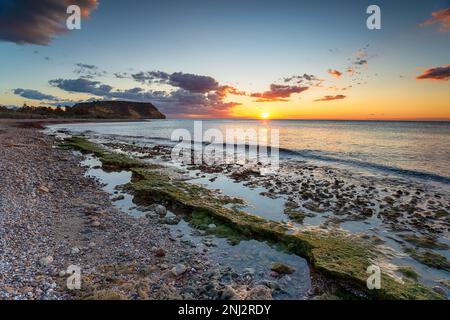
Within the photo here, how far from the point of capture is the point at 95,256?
7277 mm

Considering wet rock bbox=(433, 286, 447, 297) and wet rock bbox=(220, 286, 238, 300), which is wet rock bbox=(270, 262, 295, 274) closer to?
wet rock bbox=(220, 286, 238, 300)

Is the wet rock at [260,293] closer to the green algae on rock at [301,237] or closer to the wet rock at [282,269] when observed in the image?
the wet rock at [282,269]

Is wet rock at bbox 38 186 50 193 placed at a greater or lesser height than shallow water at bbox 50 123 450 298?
greater

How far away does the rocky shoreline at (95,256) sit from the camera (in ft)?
18.8

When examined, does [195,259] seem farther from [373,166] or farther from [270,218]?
[373,166]

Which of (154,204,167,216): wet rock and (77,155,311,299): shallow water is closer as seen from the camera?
(77,155,311,299): shallow water

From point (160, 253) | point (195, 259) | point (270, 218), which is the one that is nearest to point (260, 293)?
point (195, 259)

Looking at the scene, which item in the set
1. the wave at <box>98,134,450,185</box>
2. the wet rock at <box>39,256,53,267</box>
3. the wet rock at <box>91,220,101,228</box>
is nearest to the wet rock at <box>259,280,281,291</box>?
the wet rock at <box>39,256,53,267</box>

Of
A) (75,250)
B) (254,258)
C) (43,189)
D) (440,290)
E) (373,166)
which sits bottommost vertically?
(440,290)

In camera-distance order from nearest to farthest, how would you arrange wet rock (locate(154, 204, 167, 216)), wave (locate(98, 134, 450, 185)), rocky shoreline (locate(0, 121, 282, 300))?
rocky shoreline (locate(0, 121, 282, 300)) < wet rock (locate(154, 204, 167, 216)) < wave (locate(98, 134, 450, 185))

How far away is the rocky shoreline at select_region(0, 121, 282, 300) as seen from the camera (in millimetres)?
5739

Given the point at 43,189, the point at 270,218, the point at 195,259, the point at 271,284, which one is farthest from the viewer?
the point at 43,189

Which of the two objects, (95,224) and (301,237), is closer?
(301,237)
